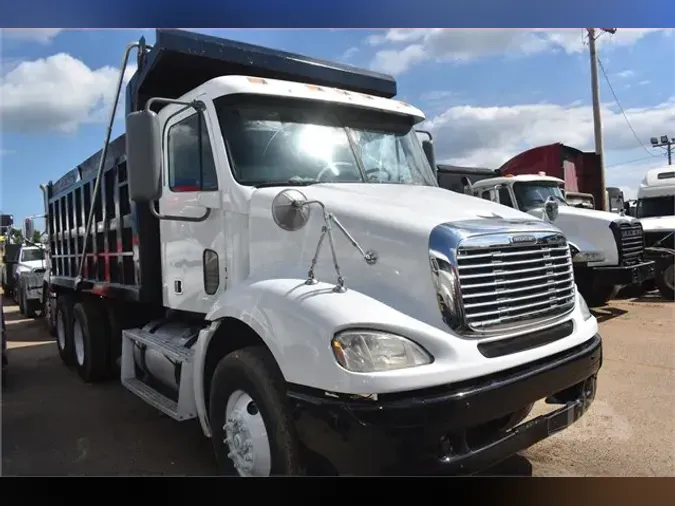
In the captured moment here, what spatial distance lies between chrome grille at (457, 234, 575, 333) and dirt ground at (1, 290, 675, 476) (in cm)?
132

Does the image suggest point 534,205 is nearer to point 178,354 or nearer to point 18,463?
point 178,354

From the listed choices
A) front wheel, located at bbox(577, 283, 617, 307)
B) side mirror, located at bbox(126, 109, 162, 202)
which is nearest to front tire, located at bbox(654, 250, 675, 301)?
front wheel, located at bbox(577, 283, 617, 307)

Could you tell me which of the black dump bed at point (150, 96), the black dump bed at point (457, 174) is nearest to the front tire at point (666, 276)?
the black dump bed at point (457, 174)

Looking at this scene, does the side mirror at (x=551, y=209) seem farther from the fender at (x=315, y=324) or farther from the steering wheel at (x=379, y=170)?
the fender at (x=315, y=324)

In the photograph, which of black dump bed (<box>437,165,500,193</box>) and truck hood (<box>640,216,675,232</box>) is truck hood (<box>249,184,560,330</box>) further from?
truck hood (<box>640,216,675,232</box>)

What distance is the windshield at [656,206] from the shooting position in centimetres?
1227

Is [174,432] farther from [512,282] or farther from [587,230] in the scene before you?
[587,230]

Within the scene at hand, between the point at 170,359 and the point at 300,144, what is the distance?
1.86 metres

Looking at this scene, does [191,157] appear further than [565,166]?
No

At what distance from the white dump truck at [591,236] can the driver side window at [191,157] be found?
5025 mm

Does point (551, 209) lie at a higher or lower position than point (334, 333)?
higher

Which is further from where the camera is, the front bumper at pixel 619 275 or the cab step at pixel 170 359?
the front bumper at pixel 619 275

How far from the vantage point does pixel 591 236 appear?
30.9ft

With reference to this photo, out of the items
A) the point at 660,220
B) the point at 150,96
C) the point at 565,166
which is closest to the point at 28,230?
the point at 150,96
